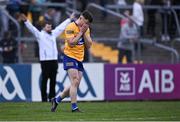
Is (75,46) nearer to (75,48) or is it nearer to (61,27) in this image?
(75,48)

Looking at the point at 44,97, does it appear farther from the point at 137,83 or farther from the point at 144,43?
the point at 144,43

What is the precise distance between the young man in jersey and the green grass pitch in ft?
1.56

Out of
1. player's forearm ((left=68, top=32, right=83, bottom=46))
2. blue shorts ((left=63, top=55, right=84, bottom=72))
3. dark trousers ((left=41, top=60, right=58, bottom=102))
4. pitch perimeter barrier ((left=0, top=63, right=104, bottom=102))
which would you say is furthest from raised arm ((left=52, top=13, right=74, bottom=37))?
player's forearm ((left=68, top=32, right=83, bottom=46))

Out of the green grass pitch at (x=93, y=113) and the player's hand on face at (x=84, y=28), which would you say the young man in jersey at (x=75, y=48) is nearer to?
the player's hand on face at (x=84, y=28)

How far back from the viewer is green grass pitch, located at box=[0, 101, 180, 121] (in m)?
16.9

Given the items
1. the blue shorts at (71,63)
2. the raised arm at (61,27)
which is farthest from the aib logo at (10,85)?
the blue shorts at (71,63)

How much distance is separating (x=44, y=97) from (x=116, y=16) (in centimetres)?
795

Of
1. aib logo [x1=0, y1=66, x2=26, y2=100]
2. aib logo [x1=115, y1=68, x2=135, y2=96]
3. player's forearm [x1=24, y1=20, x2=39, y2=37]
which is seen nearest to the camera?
player's forearm [x1=24, y1=20, x2=39, y2=37]

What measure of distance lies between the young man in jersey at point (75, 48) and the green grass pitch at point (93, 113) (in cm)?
47

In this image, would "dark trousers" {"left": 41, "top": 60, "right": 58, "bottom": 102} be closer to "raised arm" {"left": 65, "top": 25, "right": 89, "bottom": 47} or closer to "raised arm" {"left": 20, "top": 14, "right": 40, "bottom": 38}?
"raised arm" {"left": 20, "top": 14, "right": 40, "bottom": 38}

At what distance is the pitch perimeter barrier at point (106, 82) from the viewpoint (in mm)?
23578

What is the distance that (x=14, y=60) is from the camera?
25344mm

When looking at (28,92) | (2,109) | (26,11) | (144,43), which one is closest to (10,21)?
(26,11)

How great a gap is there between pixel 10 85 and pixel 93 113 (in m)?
5.81
